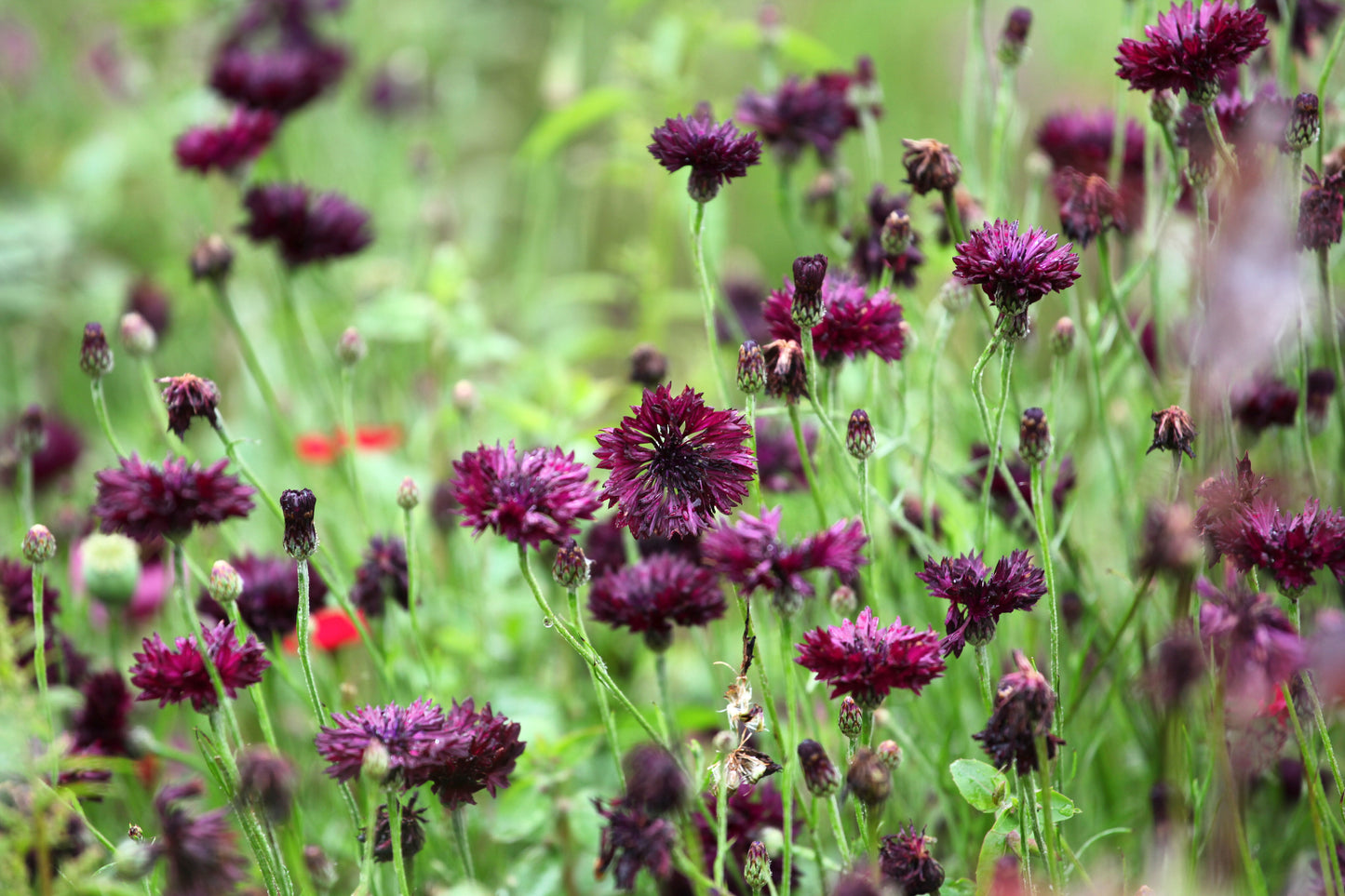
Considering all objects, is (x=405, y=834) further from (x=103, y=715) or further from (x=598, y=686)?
(x=103, y=715)

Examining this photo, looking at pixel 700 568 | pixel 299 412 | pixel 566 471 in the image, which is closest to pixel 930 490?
pixel 700 568

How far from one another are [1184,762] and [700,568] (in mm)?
322

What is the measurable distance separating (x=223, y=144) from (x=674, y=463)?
68cm

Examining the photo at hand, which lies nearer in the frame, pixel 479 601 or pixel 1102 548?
pixel 479 601

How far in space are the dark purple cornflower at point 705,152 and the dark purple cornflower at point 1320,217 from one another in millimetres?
333

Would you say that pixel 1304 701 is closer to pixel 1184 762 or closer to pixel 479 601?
pixel 1184 762

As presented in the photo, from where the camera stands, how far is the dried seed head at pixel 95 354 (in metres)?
0.74

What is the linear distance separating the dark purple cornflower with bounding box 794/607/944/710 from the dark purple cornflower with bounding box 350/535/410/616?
1.22 feet

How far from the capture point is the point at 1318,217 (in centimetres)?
68

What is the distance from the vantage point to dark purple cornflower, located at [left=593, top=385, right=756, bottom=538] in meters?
0.57

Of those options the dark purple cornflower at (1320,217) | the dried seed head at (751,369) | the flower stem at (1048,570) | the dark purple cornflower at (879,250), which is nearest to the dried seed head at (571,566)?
the dried seed head at (751,369)

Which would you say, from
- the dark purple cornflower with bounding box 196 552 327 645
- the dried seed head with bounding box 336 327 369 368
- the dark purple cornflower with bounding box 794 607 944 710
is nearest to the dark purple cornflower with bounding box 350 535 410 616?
the dark purple cornflower with bounding box 196 552 327 645

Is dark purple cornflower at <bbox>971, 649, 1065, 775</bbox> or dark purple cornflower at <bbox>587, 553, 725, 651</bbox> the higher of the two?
dark purple cornflower at <bbox>587, 553, 725, 651</bbox>

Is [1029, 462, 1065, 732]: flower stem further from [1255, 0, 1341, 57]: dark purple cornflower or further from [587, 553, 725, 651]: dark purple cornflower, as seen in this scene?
[1255, 0, 1341, 57]: dark purple cornflower
